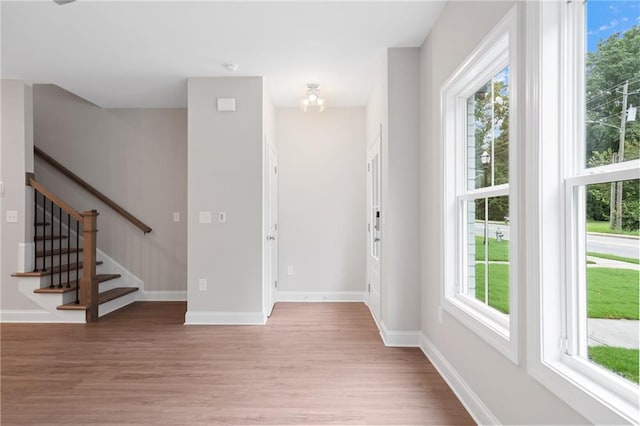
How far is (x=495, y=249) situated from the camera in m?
2.18

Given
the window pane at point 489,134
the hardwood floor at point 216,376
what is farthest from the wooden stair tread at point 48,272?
the window pane at point 489,134

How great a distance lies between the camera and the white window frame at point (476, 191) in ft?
5.55

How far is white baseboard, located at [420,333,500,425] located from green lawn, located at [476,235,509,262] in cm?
79

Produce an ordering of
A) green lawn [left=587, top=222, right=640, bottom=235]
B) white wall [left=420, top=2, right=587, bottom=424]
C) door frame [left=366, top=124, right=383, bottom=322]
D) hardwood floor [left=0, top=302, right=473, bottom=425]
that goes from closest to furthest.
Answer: green lawn [left=587, top=222, right=640, bottom=235], white wall [left=420, top=2, right=587, bottom=424], hardwood floor [left=0, top=302, right=473, bottom=425], door frame [left=366, top=124, right=383, bottom=322]

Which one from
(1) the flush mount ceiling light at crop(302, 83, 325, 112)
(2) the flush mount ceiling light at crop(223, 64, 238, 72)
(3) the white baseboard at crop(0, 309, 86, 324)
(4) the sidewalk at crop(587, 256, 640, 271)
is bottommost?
(3) the white baseboard at crop(0, 309, 86, 324)

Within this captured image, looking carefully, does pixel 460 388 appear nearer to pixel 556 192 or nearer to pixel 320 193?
pixel 556 192

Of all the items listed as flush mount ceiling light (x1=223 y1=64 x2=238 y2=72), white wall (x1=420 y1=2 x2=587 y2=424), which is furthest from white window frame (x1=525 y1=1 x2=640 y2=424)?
flush mount ceiling light (x1=223 y1=64 x2=238 y2=72)

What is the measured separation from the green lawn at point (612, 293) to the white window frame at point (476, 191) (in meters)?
0.30

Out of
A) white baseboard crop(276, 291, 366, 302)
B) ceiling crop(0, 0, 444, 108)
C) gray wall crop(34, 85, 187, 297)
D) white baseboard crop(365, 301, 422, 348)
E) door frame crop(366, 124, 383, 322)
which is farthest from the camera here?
gray wall crop(34, 85, 187, 297)

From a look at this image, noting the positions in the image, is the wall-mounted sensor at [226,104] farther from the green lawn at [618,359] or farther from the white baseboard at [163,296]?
the green lawn at [618,359]

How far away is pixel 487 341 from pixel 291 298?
11.2 ft

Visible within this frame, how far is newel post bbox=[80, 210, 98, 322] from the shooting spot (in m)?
4.12

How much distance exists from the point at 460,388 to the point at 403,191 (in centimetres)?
165

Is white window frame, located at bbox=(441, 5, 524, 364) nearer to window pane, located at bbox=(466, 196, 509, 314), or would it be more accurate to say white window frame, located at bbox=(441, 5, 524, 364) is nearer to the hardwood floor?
window pane, located at bbox=(466, 196, 509, 314)
